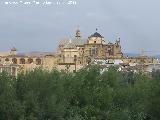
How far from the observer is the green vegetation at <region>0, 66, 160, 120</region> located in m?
26.9

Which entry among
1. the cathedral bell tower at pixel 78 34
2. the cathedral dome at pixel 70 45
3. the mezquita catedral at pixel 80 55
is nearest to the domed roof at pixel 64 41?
the mezquita catedral at pixel 80 55

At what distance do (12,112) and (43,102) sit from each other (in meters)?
2.04

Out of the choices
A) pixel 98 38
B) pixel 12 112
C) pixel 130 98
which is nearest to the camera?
pixel 12 112

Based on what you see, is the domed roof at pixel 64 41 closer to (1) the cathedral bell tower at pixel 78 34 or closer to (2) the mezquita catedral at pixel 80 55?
(2) the mezquita catedral at pixel 80 55

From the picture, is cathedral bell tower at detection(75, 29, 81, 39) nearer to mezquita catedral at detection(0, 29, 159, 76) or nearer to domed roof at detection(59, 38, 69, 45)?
mezquita catedral at detection(0, 29, 159, 76)

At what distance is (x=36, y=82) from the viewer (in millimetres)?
28312

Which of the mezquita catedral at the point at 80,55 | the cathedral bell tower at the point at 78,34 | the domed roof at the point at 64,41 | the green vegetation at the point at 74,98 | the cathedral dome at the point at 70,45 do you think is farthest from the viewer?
the cathedral bell tower at the point at 78,34

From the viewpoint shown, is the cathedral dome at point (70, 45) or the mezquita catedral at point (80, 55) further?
the cathedral dome at point (70, 45)

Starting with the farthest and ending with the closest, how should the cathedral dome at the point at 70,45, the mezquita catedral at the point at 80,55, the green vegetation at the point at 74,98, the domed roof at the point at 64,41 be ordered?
1. the domed roof at the point at 64,41
2. the cathedral dome at the point at 70,45
3. the mezquita catedral at the point at 80,55
4. the green vegetation at the point at 74,98

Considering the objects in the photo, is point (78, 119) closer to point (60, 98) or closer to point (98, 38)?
point (60, 98)

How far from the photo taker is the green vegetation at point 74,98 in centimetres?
2691

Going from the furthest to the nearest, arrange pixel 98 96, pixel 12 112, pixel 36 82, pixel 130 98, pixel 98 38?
pixel 98 38
pixel 130 98
pixel 98 96
pixel 36 82
pixel 12 112

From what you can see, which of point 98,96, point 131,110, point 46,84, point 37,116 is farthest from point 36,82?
point 131,110

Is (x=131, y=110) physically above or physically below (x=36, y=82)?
below
